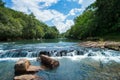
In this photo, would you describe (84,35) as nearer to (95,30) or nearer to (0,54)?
(95,30)

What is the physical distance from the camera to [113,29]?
195 feet

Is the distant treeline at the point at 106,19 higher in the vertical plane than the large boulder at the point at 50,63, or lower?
higher

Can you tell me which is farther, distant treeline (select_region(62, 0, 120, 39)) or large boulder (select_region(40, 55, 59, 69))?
distant treeline (select_region(62, 0, 120, 39))

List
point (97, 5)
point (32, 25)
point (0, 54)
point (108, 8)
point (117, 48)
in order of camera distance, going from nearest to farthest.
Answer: point (0, 54)
point (117, 48)
point (108, 8)
point (97, 5)
point (32, 25)

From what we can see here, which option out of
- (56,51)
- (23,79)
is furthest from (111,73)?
(56,51)

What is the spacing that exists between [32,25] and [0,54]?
76.9 meters

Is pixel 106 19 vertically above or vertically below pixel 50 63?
above

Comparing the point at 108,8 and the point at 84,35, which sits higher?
the point at 108,8

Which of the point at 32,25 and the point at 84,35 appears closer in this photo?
the point at 84,35

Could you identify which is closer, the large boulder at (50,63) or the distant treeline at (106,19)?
the large boulder at (50,63)

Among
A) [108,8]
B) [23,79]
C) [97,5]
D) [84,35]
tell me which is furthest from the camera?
[84,35]

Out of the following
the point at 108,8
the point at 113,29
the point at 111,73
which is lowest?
the point at 111,73

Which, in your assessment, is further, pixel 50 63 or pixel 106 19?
pixel 106 19

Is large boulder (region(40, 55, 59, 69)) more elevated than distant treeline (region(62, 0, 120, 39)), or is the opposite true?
distant treeline (region(62, 0, 120, 39))
